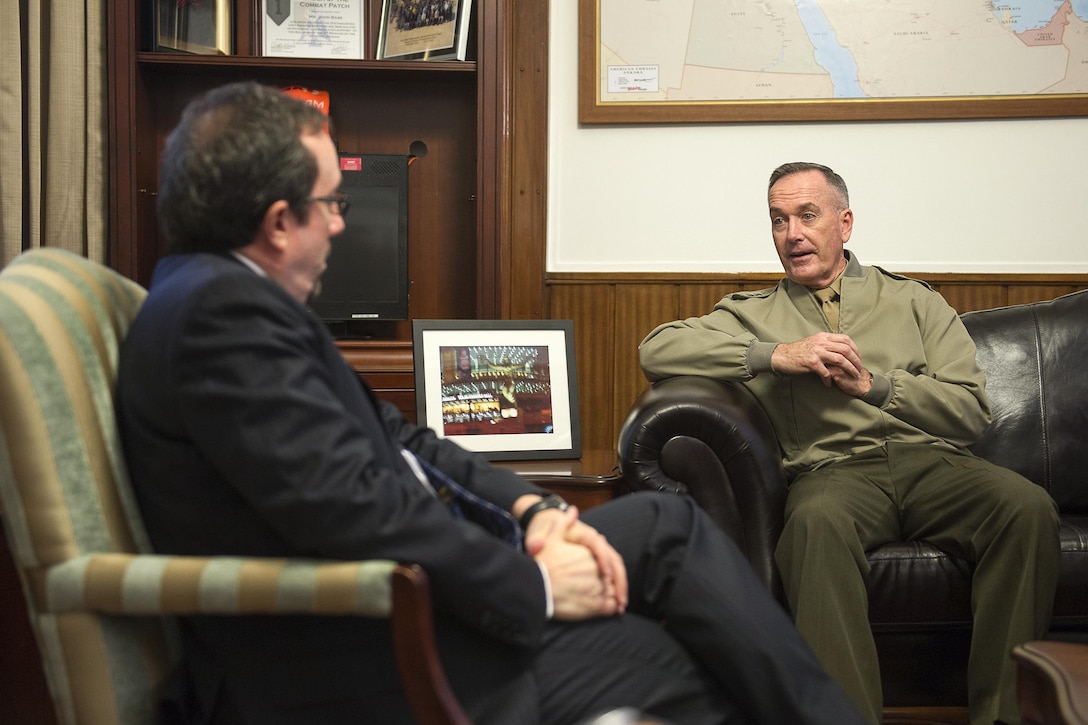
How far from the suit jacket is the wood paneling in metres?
1.94

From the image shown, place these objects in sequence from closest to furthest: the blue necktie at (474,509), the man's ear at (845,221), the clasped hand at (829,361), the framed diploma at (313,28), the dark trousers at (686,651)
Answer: the dark trousers at (686,651)
the blue necktie at (474,509)
the clasped hand at (829,361)
the man's ear at (845,221)
the framed diploma at (313,28)

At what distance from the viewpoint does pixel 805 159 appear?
300 cm

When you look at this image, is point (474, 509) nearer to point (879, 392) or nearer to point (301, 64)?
point (879, 392)

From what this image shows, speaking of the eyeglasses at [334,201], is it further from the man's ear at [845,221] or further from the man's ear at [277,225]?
the man's ear at [845,221]

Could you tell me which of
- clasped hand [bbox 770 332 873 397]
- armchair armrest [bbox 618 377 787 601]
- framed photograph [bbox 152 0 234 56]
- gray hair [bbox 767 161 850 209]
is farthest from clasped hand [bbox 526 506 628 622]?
framed photograph [bbox 152 0 234 56]

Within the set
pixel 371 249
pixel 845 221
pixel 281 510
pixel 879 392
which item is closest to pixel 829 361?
pixel 879 392

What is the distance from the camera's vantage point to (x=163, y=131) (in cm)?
300

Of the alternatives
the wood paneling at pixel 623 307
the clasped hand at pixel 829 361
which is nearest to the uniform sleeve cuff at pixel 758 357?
the clasped hand at pixel 829 361

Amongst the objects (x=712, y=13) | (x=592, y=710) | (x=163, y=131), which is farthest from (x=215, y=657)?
(x=712, y=13)

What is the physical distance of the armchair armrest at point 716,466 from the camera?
2.01 m

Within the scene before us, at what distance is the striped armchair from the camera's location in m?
1.00

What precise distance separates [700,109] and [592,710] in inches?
87.0

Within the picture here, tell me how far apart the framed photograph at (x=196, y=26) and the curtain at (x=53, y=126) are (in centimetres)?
17

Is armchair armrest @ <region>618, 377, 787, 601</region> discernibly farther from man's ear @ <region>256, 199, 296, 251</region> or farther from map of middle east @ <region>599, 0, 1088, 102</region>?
map of middle east @ <region>599, 0, 1088, 102</region>
